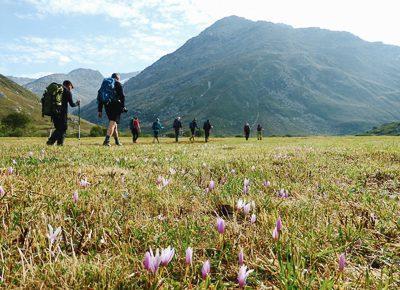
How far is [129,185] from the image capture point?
534 centimetres

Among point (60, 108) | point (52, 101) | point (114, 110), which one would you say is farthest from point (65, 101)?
point (114, 110)

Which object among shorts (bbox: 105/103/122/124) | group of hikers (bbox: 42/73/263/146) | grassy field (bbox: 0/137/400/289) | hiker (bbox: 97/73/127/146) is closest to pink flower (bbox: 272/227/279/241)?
grassy field (bbox: 0/137/400/289)

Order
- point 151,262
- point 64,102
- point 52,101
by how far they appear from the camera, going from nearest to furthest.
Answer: point 151,262, point 52,101, point 64,102

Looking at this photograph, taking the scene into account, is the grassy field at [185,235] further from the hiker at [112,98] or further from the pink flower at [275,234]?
the hiker at [112,98]

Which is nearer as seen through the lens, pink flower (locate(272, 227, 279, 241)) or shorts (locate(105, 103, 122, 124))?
pink flower (locate(272, 227, 279, 241))

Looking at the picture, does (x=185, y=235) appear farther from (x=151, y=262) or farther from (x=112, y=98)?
(x=112, y=98)

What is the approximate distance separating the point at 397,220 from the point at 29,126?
186m

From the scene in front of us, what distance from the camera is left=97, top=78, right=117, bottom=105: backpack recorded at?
18.8m

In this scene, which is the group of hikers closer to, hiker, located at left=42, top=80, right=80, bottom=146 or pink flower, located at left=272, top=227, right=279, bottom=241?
hiker, located at left=42, top=80, right=80, bottom=146

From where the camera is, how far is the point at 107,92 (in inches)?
743

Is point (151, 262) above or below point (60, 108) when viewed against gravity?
below

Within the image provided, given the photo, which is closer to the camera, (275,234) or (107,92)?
(275,234)

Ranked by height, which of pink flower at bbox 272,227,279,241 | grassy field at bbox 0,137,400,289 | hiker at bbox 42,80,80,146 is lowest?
grassy field at bbox 0,137,400,289

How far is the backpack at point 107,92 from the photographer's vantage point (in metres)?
18.8
